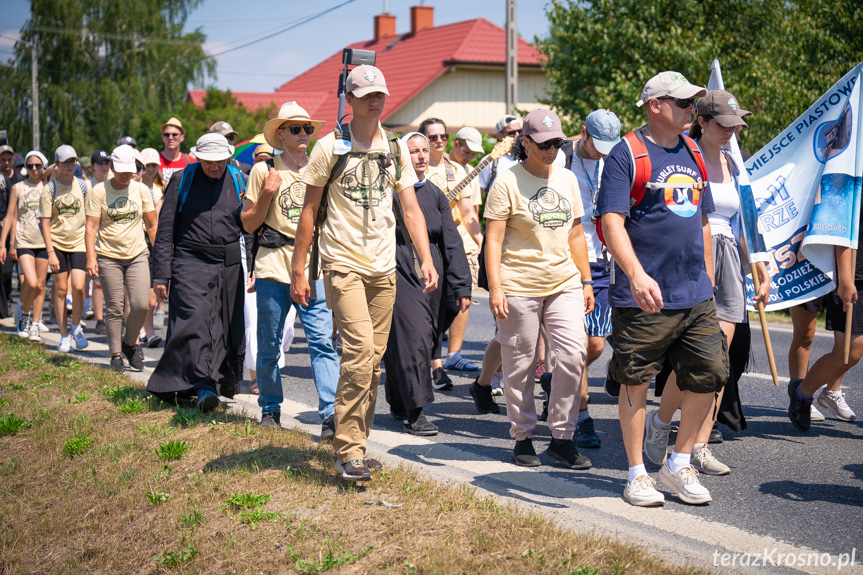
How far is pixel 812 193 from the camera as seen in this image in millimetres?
6492

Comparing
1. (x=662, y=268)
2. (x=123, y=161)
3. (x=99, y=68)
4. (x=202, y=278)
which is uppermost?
(x=99, y=68)

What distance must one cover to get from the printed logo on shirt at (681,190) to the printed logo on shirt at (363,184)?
1480 millimetres

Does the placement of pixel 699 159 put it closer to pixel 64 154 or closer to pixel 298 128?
pixel 298 128

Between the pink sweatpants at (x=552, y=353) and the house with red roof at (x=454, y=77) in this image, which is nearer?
the pink sweatpants at (x=552, y=353)

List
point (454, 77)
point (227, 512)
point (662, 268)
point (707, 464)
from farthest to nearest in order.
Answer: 1. point (454, 77)
2. point (707, 464)
3. point (662, 268)
4. point (227, 512)

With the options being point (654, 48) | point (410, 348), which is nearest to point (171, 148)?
point (410, 348)

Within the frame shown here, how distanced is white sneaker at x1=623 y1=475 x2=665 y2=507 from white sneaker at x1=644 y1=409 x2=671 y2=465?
702 mm

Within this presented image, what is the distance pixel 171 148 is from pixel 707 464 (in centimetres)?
782

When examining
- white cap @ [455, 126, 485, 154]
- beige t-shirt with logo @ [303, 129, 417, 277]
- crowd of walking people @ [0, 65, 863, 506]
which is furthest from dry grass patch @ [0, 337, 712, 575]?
white cap @ [455, 126, 485, 154]

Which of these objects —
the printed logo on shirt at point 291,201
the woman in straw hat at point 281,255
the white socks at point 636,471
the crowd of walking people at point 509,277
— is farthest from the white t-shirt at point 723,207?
the printed logo on shirt at point 291,201

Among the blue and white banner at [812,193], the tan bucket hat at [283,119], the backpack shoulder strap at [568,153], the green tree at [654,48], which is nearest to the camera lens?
the tan bucket hat at [283,119]

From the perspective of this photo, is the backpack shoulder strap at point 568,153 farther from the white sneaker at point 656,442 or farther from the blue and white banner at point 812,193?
the white sneaker at point 656,442

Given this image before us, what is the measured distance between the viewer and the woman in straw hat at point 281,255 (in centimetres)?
602

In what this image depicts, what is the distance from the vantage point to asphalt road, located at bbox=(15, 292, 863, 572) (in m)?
4.58
